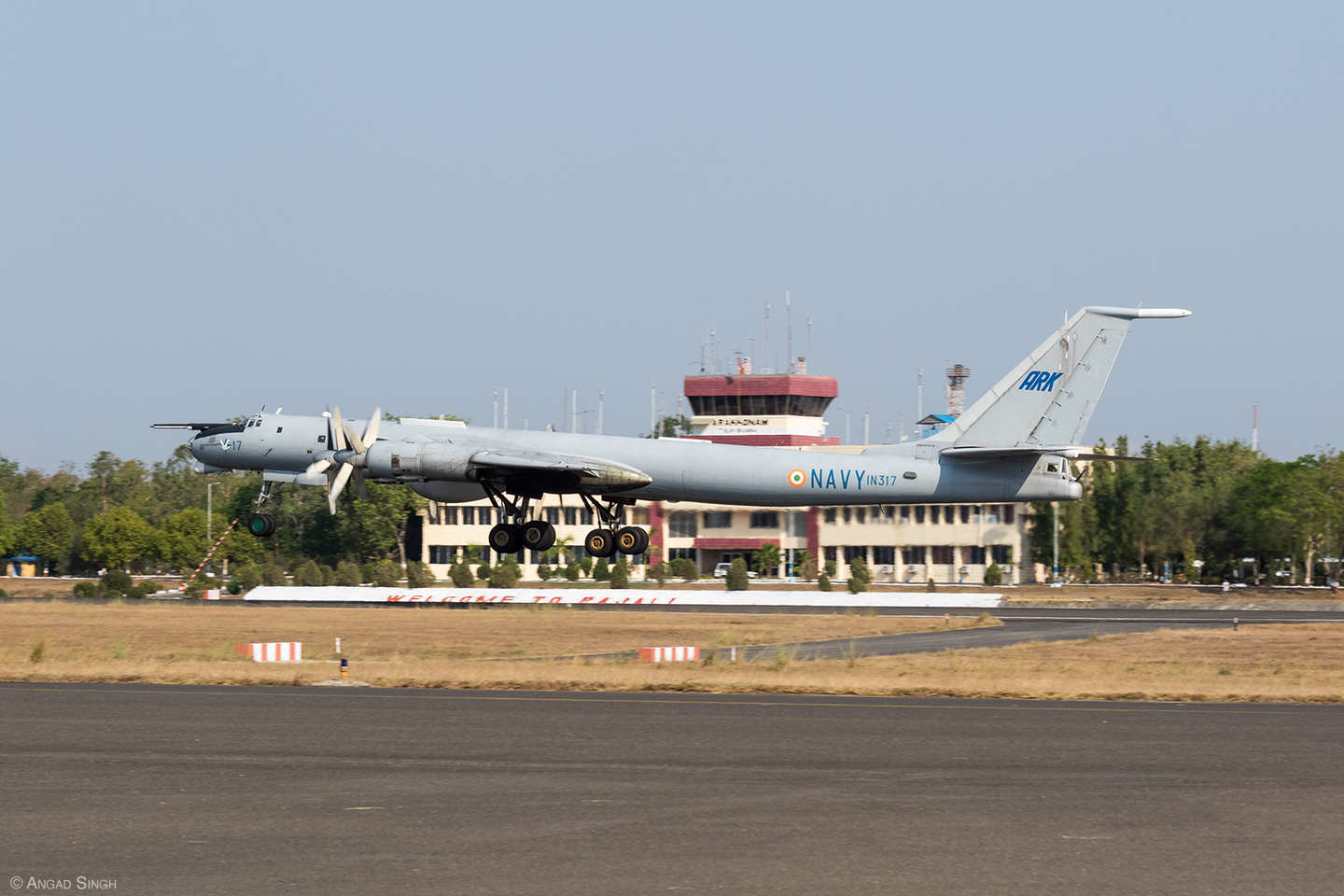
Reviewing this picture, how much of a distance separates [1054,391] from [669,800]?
24.3m

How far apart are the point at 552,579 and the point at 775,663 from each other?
76.2 meters

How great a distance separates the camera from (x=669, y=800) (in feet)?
55.3

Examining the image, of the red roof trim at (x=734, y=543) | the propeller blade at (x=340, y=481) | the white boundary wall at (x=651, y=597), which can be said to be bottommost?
the white boundary wall at (x=651, y=597)

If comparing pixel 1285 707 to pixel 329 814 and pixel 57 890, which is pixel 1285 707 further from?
pixel 57 890

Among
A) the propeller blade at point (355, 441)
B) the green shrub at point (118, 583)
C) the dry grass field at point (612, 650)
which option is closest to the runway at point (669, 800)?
the dry grass field at point (612, 650)

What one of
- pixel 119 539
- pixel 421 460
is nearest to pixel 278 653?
pixel 421 460

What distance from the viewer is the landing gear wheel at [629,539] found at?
38.3 metres

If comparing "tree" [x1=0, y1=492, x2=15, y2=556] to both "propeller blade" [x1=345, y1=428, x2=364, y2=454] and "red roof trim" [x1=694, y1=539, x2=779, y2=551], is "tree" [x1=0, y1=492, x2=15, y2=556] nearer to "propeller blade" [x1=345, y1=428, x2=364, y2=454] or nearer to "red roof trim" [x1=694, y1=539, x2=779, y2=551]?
"red roof trim" [x1=694, y1=539, x2=779, y2=551]

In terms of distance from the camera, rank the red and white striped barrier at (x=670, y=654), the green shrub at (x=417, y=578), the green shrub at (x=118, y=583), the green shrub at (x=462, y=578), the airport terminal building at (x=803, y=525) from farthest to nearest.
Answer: the airport terminal building at (x=803, y=525)
the green shrub at (x=417, y=578)
the green shrub at (x=462, y=578)
the green shrub at (x=118, y=583)
the red and white striped barrier at (x=670, y=654)

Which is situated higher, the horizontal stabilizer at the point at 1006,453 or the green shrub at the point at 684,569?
the horizontal stabilizer at the point at 1006,453

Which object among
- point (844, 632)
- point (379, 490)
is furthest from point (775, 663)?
point (379, 490)

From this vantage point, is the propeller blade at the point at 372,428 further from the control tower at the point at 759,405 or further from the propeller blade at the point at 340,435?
the control tower at the point at 759,405

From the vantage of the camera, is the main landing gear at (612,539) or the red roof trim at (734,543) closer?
the main landing gear at (612,539)

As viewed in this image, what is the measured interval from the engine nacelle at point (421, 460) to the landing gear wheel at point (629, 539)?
4542 millimetres
